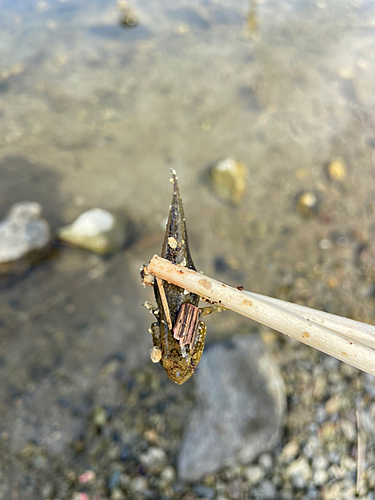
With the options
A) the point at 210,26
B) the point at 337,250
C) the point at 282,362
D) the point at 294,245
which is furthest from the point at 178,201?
the point at 210,26

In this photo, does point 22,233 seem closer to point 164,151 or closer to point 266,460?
point 164,151

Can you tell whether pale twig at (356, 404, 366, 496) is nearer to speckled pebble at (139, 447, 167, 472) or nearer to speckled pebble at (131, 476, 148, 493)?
speckled pebble at (139, 447, 167, 472)

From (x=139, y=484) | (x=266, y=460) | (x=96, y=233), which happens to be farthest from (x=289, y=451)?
(x=96, y=233)

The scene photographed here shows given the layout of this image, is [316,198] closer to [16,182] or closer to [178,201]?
[178,201]

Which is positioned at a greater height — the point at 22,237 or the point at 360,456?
the point at 22,237

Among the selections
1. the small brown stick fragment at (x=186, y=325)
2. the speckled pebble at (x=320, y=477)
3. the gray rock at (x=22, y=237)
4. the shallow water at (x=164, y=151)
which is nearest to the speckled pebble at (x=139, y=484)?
the shallow water at (x=164, y=151)
